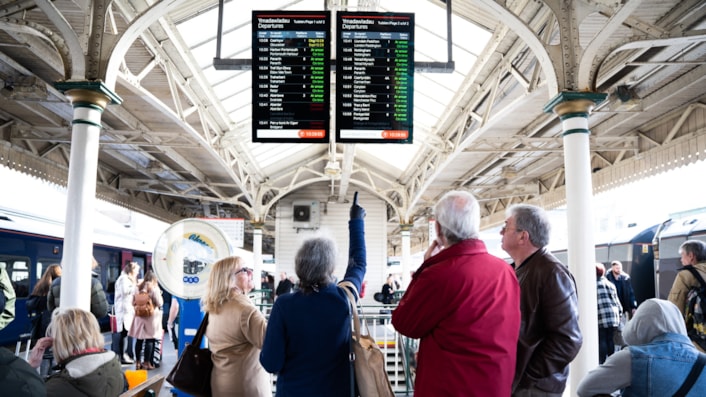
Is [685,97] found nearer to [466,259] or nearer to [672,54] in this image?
[672,54]

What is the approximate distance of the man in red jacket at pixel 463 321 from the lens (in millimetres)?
2074

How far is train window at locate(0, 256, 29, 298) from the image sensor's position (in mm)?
9828

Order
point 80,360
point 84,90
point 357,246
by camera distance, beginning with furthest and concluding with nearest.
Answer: point 84,90, point 357,246, point 80,360

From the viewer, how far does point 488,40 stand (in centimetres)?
756

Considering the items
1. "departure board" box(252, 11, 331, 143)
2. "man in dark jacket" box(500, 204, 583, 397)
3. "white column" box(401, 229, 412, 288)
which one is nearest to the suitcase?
"departure board" box(252, 11, 331, 143)

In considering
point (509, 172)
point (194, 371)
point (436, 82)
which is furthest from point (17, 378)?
point (509, 172)

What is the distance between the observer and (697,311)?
4.74 metres

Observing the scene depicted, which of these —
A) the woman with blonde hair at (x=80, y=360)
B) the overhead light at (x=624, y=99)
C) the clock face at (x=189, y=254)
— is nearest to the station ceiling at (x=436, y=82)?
the overhead light at (x=624, y=99)

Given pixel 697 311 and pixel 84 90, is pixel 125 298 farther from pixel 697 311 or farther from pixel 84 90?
pixel 697 311

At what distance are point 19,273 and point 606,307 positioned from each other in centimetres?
1004

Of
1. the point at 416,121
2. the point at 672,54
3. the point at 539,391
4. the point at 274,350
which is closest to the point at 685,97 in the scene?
the point at 672,54

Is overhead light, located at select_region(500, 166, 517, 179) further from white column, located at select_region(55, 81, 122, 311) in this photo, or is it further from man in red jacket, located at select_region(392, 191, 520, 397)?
man in red jacket, located at select_region(392, 191, 520, 397)

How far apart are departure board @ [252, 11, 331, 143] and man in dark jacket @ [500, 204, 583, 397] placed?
3480 millimetres

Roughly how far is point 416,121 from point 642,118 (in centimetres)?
453
